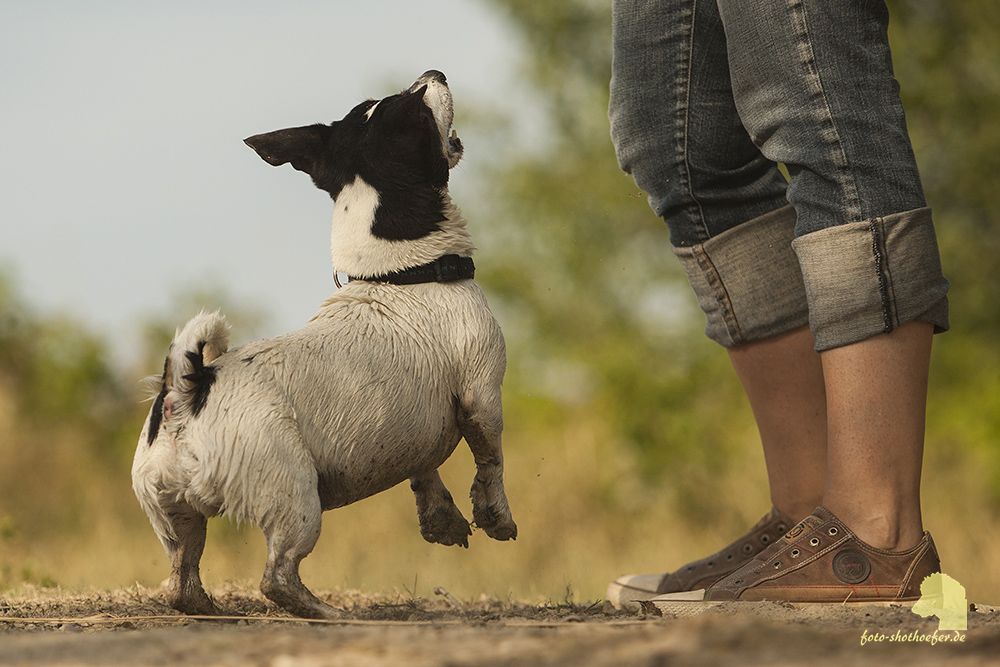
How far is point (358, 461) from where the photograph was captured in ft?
7.99

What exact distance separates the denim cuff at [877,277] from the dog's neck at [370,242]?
1.17 metres

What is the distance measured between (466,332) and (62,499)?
579 centimetres

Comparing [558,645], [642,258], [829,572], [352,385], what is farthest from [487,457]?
[642,258]

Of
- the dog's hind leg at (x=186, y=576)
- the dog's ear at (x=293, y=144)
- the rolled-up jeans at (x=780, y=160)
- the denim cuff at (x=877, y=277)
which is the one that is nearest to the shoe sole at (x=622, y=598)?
the rolled-up jeans at (x=780, y=160)

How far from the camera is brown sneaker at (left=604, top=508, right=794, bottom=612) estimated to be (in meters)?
2.90

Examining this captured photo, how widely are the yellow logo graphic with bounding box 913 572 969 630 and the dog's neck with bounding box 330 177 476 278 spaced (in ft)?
5.50

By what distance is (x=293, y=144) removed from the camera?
2.95m

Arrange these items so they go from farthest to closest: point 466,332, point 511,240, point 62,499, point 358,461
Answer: point 511,240
point 62,499
point 466,332
point 358,461

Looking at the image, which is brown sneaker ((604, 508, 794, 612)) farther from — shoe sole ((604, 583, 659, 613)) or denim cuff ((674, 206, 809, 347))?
denim cuff ((674, 206, 809, 347))

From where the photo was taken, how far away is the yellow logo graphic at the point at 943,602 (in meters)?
1.99

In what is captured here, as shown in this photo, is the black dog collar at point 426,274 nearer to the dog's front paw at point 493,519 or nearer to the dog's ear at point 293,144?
the dog's ear at point 293,144

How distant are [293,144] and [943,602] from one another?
239 cm

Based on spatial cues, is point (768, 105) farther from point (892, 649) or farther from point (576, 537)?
point (576, 537)

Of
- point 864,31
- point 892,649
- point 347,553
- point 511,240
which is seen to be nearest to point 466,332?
point 864,31
